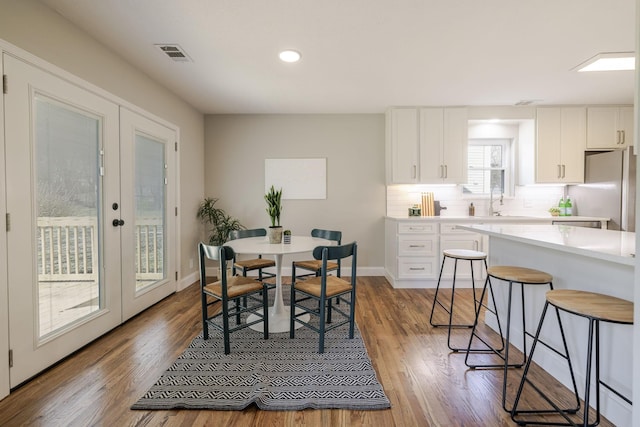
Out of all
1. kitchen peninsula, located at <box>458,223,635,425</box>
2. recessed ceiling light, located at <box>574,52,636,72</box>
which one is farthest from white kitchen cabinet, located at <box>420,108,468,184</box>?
kitchen peninsula, located at <box>458,223,635,425</box>

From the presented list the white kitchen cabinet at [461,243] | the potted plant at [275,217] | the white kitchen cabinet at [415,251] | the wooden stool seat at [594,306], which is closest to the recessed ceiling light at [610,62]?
the white kitchen cabinet at [461,243]

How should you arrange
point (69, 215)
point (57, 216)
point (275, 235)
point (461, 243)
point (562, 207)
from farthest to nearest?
point (562, 207) → point (461, 243) → point (275, 235) → point (69, 215) → point (57, 216)

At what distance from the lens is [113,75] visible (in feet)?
8.37

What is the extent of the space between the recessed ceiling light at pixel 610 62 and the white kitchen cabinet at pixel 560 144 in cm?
119

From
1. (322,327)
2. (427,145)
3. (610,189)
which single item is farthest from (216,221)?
(610,189)

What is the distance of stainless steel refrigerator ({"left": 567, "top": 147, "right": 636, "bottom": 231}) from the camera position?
11.0ft

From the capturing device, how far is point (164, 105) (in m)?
3.35

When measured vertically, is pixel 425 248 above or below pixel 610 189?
below

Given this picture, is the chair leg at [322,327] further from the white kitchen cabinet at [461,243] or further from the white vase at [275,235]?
the white kitchen cabinet at [461,243]

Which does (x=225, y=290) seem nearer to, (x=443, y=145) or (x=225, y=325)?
(x=225, y=325)

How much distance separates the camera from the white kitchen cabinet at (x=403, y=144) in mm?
4051

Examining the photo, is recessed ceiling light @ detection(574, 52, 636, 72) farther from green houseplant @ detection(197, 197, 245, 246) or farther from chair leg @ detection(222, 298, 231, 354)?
green houseplant @ detection(197, 197, 245, 246)

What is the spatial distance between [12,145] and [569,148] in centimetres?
593

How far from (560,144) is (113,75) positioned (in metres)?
5.52
